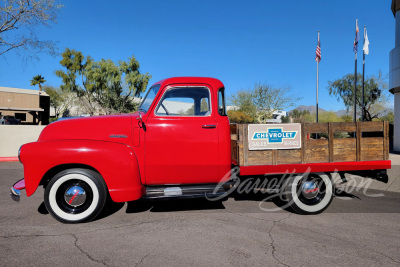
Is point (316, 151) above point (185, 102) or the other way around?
the other way around

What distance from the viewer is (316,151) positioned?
4.05m

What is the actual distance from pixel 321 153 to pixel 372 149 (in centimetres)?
86

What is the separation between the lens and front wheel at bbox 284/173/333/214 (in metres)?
4.07

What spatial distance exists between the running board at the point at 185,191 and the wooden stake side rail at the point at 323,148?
19.9 inches

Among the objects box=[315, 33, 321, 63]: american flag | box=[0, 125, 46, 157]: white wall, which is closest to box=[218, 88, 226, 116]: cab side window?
box=[0, 125, 46, 157]: white wall

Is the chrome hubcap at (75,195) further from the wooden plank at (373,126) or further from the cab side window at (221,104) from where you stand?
the wooden plank at (373,126)

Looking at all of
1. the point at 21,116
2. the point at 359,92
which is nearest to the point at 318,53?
the point at 359,92

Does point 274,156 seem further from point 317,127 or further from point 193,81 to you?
point 193,81

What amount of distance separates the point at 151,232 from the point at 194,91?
2.10m

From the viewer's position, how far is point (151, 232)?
3350 millimetres

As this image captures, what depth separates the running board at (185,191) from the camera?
365 centimetres

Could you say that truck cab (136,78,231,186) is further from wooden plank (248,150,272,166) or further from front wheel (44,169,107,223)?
front wheel (44,169,107,223)

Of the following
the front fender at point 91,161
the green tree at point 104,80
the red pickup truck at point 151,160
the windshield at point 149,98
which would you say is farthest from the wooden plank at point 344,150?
the green tree at point 104,80

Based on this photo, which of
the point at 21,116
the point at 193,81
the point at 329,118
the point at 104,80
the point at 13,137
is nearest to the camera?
the point at 193,81
